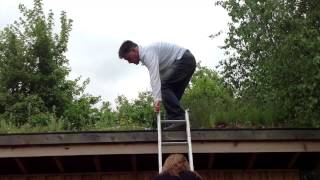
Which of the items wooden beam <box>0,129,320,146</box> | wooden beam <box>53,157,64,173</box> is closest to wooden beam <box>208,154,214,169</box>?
wooden beam <box>0,129,320,146</box>

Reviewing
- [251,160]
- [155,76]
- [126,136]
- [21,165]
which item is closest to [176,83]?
[155,76]

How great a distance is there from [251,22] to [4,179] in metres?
11.4

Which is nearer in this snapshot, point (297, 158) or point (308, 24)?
point (297, 158)

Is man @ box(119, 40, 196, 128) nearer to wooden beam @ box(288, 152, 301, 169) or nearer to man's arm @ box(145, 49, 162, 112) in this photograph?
man's arm @ box(145, 49, 162, 112)

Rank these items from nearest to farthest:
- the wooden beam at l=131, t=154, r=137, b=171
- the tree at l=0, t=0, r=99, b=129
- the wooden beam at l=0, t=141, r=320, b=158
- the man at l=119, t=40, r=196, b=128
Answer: the man at l=119, t=40, r=196, b=128 < the wooden beam at l=0, t=141, r=320, b=158 < the wooden beam at l=131, t=154, r=137, b=171 < the tree at l=0, t=0, r=99, b=129

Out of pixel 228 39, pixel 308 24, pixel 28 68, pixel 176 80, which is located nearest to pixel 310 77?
pixel 308 24

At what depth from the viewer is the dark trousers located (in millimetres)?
6301

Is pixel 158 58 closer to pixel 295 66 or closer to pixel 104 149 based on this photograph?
pixel 104 149

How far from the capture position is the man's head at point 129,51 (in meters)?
6.16

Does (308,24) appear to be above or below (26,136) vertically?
above

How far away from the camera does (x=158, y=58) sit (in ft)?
20.7

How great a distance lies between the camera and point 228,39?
1914 cm

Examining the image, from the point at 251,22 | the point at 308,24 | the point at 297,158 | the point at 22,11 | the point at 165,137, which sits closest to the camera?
the point at 165,137

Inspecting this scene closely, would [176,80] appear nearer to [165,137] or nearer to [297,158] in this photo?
[165,137]
